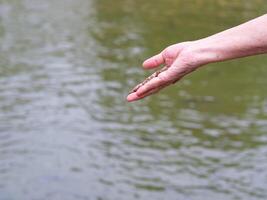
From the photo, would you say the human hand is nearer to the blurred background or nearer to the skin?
the skin

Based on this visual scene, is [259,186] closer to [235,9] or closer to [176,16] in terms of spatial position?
[176,16]

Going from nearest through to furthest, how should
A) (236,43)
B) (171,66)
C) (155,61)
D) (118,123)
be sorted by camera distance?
(236,43)
(171,66)
(155,61)
(118,123)

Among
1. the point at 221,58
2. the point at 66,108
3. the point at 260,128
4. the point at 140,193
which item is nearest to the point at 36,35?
the point at 66,108

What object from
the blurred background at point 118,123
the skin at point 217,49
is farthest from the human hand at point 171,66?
the blurred background at point 118,123

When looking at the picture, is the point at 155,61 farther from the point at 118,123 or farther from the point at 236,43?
the point at 118,123

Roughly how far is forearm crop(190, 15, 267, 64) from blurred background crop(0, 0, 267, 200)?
16.3 feet

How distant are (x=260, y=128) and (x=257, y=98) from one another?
179 centimetres

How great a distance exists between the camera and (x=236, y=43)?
3.26 m

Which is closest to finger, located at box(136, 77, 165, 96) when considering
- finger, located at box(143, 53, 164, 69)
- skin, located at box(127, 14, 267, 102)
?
skin, located at box(127, 14, 267, 102)

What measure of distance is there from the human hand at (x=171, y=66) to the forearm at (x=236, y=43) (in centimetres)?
5

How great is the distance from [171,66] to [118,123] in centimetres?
729

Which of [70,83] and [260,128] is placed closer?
[260,128]

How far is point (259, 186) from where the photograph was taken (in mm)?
8477

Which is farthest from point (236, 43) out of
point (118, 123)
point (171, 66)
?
point (118, 123)
